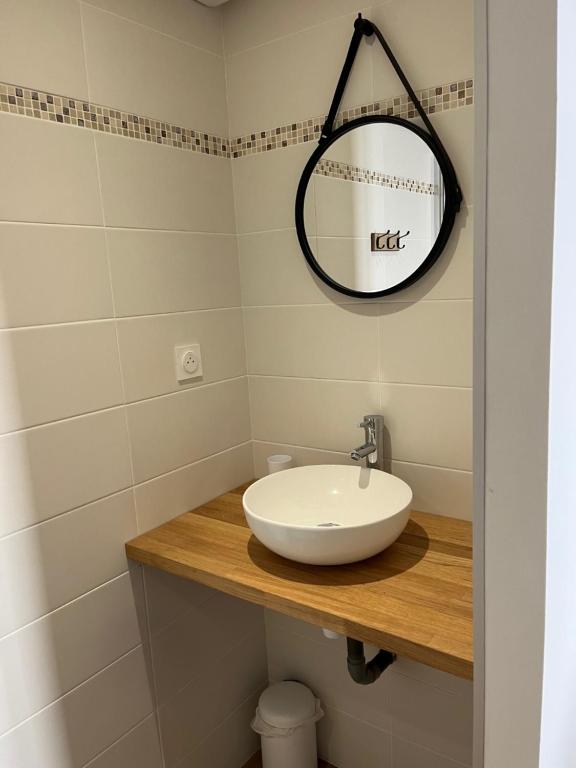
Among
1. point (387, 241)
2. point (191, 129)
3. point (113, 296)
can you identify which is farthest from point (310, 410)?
point (191, 129)

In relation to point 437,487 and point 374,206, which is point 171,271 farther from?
point 437,487

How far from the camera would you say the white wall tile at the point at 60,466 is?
1.20 metres

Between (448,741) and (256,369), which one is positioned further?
(256,369)

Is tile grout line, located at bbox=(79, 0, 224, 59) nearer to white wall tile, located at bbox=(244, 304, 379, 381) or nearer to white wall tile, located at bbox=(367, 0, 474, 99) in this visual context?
white wall tile, located at bbox=(367, 0, 474, 99)

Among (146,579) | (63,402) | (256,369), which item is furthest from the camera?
(256,369)

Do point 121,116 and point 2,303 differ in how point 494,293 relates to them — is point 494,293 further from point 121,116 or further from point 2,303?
point 121,116

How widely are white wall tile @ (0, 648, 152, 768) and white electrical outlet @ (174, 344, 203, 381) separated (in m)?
0.76

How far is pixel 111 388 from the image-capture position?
1.40 m

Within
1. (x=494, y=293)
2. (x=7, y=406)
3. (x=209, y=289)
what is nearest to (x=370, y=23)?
(x=209, y=289)

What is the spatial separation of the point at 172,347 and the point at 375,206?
2.18 ft

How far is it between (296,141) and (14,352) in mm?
946

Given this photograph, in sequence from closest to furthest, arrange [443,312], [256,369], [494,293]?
[494,293] < [443,312] < [256,369]

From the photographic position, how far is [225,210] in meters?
1.70

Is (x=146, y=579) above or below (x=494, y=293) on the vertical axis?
below
